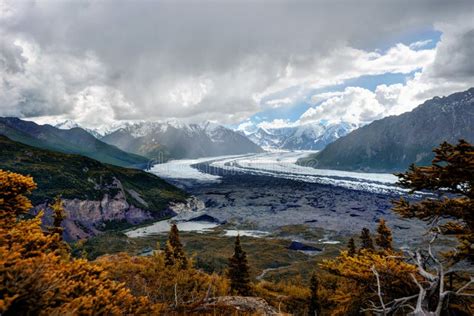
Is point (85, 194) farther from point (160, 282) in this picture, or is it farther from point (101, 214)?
point (160, 282)

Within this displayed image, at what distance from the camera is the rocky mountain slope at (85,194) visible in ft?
411

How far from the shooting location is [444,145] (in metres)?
12.8

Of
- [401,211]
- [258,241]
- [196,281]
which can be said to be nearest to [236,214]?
[258,241]

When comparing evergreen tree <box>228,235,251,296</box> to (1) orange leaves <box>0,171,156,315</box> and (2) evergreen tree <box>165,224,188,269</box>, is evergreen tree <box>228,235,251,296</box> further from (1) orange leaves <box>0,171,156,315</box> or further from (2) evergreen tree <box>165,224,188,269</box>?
(1) orange leaves <box>0,171,156,315</box>

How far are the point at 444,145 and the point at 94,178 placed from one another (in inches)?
6514

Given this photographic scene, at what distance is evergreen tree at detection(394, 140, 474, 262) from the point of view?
12500 mm

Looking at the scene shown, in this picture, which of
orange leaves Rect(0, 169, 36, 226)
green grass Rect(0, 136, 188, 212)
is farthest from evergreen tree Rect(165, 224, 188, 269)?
green grass Rect(0, 136, 188, 212)

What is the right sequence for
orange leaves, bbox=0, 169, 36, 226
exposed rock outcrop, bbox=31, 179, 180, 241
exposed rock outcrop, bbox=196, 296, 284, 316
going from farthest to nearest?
exposed rock outcrop, bbox=31, 179, 180, 241, exposed rock outcrop, bbox=196, 296, 284, 316, orange leaves, bbox=0, 169, 36, 226

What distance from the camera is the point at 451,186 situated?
13727mm

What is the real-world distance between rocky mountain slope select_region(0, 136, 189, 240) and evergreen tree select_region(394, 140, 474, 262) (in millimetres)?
113687

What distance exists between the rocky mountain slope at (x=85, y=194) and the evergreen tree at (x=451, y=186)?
113687 millimetres

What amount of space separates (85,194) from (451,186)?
145 metres

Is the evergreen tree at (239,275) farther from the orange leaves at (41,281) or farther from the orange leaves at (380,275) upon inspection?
the orange leaves at (41,281)

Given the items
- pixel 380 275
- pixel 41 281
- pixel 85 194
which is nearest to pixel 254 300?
pixel 380 275
